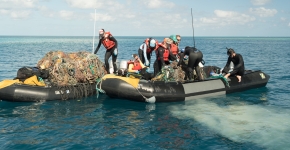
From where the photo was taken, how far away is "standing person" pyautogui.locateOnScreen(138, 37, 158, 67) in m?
13.0

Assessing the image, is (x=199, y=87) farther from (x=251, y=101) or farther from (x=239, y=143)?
(x=239, y=143)

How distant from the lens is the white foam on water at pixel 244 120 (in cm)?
813

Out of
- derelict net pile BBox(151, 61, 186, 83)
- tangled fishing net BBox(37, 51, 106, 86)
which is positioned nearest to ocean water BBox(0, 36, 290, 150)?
tangled fishing net BBox(37, 51, 106, 86)

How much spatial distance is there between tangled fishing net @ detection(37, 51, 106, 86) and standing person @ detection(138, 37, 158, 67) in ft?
6.79

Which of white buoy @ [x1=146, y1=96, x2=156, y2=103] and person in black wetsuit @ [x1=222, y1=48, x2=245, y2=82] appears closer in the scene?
white buoy @ [x1=146, y1=96, x2=156, y2=103]

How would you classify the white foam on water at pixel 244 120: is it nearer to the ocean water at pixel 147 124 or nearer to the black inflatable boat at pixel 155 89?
the ocean water at pixel 147 124

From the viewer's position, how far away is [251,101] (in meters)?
12.6

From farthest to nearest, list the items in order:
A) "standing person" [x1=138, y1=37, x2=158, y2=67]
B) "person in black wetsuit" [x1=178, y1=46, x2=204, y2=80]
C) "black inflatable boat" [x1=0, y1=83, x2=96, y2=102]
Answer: "standing person" [x1=138, y1=37, x2=158, y2=67] < "person in black wetsuit" [x1=178, y1=46, x2=204, y2=80] < "black inflatable boat" [x1=0, y1=83, x2=96, y2=102]

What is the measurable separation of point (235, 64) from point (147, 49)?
4.33 metres

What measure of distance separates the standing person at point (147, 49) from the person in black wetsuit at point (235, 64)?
3.50 m

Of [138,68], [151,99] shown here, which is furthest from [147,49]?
[151,99]

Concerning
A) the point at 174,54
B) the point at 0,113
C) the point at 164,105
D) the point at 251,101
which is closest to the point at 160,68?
the point at 174,54

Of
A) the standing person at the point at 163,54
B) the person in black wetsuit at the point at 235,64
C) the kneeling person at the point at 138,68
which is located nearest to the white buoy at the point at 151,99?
the kneeling person at the point at 138,68

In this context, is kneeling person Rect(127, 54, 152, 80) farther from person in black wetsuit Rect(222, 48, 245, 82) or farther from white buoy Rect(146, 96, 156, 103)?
person in black wetsuit Rect(222, 48, 245, 82)
